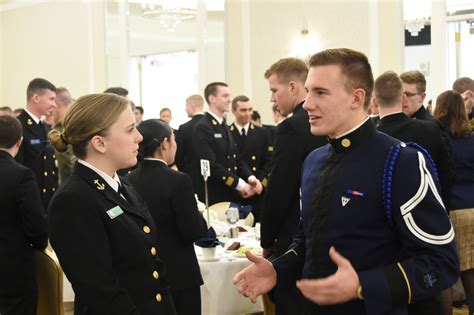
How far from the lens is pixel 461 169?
15.2ft

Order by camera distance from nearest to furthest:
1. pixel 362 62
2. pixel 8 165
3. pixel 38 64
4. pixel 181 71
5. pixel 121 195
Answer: pixel 362 62, pixel 121 195, pixel 8 165, pixel 181 71, pixel 38 64

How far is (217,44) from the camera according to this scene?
34.4 ft

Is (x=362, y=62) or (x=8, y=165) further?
(x=8, y=165)

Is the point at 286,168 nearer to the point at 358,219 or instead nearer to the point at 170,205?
the point at 170,205

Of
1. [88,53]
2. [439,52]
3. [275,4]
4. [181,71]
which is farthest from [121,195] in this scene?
[88,53]

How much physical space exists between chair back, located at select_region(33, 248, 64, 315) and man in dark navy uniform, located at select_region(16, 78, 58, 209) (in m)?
2.11

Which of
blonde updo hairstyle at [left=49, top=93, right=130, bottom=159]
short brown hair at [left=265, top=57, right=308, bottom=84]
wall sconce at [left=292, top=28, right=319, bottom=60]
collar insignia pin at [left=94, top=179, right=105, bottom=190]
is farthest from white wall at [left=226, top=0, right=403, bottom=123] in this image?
collar insignia pin at [left=94, top=179, right=105, bottom=190]

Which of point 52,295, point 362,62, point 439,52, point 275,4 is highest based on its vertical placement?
point 275,4

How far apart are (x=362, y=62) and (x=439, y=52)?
6.35 m

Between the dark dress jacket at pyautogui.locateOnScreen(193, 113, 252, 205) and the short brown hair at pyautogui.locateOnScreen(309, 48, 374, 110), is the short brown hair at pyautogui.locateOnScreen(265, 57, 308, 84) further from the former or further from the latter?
the dark dress jacket at pyautogui.locateOnScreen(193, 113, 252, 205)

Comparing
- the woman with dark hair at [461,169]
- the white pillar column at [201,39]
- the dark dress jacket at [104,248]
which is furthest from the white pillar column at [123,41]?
the dark dress jacket at [104,248]

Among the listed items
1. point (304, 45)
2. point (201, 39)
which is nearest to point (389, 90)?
point (304, 45)

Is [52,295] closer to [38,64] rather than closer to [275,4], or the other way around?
[275,4]

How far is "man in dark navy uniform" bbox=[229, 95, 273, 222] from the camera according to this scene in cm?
768
